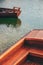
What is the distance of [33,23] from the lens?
2164 centimetres

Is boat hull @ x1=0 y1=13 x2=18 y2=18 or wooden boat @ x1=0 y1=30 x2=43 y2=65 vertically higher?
wooden boat @ x1=0 y1=30 x2=43 y2=65

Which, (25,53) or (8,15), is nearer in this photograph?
(25,53)

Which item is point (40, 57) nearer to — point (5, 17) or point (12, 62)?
point (12, 62)

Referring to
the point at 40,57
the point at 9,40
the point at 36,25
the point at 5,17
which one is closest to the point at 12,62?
the point at 40,57

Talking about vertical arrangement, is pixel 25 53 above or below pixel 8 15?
above

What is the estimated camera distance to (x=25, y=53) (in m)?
5.83

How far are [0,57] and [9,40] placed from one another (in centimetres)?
879

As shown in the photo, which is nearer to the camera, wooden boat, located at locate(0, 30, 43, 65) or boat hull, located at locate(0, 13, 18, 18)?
wooden boat, located at locate(0, 30, 43, 65)

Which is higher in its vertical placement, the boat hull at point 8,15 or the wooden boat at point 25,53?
the wooden boat at point 25,53

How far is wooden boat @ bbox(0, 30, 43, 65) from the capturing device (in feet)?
17.6

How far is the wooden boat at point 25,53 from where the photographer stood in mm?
5367

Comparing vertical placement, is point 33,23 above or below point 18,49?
below

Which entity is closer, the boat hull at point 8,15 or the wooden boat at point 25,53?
the wooden boat at point 25,53

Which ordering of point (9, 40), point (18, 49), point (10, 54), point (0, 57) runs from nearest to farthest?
point (0, 57), point (10, 54), point (18, 49), point (9, 40)
